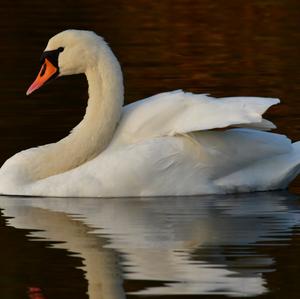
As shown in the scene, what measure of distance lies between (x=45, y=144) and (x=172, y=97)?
2014 millimetres

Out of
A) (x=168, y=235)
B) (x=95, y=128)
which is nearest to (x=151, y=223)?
(x=168, y=235)

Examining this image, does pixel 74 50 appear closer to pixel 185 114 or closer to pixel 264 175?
pixel 185 114

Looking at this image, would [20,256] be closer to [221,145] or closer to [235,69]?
[221,145]

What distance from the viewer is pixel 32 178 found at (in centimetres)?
1238

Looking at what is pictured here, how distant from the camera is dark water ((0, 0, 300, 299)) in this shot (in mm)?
9266

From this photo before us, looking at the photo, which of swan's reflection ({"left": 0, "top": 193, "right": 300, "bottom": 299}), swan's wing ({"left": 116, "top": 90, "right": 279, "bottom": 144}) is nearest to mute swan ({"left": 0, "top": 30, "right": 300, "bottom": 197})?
swan's wing ({"left": 116, "top": 90, "right": 279, "bottom": 144})

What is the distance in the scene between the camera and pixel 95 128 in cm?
1239

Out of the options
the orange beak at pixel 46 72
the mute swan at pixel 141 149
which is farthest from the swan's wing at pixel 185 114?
the orange beak at pixel 46 72

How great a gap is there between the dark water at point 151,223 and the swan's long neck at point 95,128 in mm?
420

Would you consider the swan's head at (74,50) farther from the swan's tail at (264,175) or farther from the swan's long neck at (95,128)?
the swan's tail at (264,175)

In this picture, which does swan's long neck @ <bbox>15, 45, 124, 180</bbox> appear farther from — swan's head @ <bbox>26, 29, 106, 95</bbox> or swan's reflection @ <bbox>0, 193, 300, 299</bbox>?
swan's reflection @ <bbox>0, 193, 300, 299</bbox>

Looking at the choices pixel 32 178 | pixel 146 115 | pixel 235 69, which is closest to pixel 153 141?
pixel 146 115

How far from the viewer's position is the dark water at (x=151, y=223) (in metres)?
9.27

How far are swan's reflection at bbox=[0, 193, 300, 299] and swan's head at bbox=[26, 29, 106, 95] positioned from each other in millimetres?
1115
